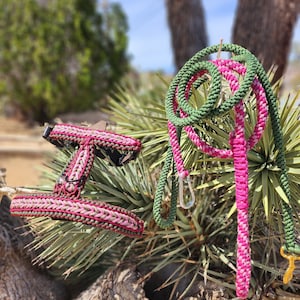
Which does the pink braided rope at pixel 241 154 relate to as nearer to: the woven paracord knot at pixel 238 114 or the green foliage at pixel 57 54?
the woven paracord knot at pixel 238 114

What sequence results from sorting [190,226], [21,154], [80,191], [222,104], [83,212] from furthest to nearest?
1. [21,154]
2. [190,226]
3. [80,191]
4. [83,212]
5. [222,104]

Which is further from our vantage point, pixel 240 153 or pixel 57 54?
pixel 57 54

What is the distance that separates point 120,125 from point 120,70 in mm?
8701

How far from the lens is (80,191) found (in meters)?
1.63

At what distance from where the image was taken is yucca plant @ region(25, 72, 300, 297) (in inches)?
68.1

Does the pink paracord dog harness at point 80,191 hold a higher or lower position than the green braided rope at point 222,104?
lower

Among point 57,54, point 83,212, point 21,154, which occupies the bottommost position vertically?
point 83,212

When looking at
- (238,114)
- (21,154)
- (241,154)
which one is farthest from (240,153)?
(21,154)

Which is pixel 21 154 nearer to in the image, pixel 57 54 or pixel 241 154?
pixel 57 54

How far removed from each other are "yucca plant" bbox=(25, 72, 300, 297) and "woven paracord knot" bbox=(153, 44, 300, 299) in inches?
6.2

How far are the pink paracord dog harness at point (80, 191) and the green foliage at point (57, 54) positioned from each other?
8.80 meters

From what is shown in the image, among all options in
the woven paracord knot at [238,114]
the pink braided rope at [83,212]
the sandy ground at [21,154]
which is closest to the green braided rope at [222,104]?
the woven paracord knot at [238,114]

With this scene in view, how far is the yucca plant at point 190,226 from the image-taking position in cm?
173

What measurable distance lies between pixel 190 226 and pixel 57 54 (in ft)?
29.1
